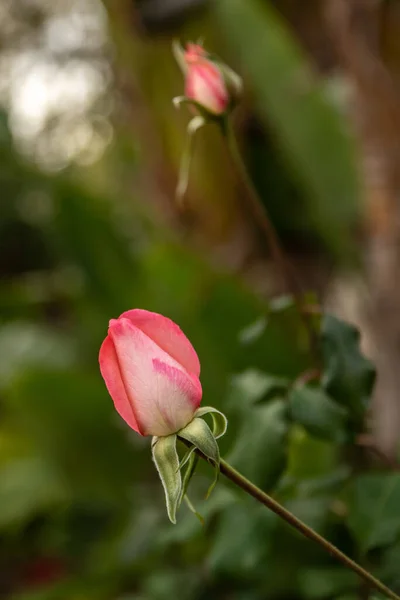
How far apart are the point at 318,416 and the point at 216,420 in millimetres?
107

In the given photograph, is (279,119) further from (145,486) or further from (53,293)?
(145,486)

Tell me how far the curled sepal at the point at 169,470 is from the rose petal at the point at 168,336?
0.08 ft

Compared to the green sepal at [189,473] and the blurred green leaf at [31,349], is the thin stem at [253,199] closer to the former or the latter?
the green sepal at [189,473]

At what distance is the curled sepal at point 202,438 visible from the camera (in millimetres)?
190

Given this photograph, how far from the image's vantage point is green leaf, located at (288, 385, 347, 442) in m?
0.31

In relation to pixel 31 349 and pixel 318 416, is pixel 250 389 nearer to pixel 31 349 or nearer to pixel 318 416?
pixel 318 416

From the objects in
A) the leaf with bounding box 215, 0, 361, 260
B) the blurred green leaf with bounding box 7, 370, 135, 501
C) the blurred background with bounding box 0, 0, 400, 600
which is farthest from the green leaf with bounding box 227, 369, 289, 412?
the leaf with bounding box 215, 0, 361, 260

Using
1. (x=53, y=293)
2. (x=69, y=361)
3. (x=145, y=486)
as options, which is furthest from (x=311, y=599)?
(x=53, y=293)

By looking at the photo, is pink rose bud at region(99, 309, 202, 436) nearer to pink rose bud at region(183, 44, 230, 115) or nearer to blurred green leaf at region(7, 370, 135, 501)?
pink rose bud at region(183, 44, 230, 115)

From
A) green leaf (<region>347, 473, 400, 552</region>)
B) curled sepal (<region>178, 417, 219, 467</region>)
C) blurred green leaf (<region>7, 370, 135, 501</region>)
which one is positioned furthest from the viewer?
blurred green leaf (<region>7, 370, 135, 501</region>)

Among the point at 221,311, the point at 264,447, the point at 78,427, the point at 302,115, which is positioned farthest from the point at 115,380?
the point at 302,115

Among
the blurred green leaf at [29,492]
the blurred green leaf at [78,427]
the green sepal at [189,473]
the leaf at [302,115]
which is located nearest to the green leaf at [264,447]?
the green sepal at [189,473]

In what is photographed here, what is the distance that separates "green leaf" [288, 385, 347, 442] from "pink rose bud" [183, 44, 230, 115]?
5.3 inches

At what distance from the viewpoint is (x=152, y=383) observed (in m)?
0.20
